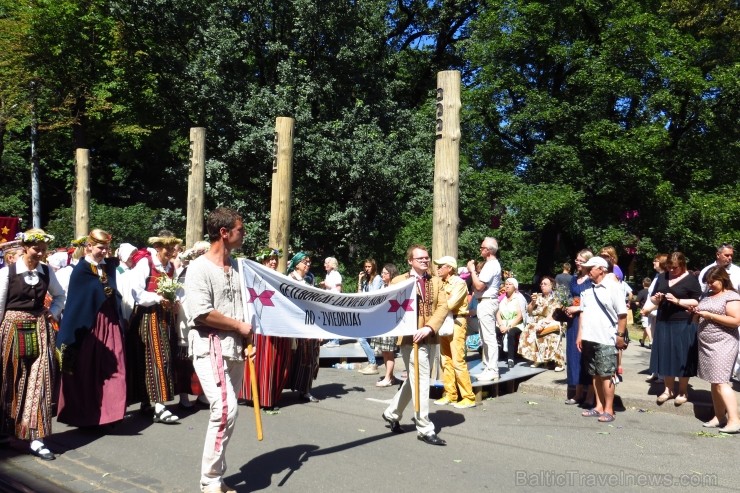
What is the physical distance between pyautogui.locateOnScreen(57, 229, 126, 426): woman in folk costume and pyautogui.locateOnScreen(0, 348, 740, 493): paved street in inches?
12.4

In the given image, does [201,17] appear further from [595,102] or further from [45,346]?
[45,346]

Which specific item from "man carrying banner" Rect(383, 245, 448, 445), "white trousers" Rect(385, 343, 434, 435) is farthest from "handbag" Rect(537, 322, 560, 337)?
"white trousers" Rect(385, 343, 434, 435)

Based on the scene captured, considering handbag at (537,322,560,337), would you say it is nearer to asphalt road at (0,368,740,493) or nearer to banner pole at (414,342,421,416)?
asphalt road at (0,368,740,493)

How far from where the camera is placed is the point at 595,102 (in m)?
21.4

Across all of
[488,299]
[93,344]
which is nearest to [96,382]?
[93,344]

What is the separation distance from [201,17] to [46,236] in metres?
16.0

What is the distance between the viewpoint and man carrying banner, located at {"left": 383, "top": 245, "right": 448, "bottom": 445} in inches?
277

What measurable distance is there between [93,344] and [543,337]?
7.04 metres

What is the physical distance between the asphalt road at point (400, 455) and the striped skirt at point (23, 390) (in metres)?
0.30

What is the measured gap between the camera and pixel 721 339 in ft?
25.8

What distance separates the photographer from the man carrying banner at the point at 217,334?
5.32m

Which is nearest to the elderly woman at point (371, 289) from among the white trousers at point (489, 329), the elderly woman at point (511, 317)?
the white trousers at point (489, 329)

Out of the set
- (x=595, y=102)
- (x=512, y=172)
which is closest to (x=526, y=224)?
(x=512, y=172)

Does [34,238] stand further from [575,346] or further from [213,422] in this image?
[575,346]
